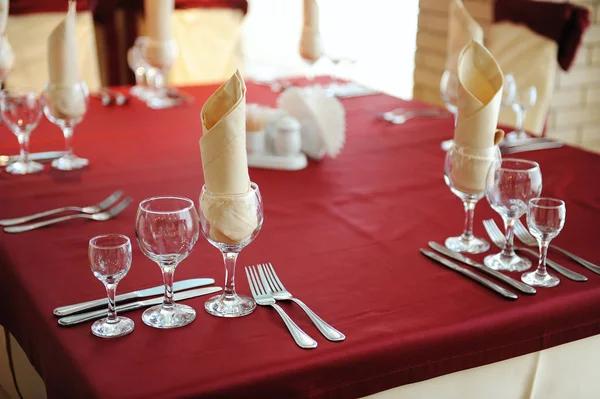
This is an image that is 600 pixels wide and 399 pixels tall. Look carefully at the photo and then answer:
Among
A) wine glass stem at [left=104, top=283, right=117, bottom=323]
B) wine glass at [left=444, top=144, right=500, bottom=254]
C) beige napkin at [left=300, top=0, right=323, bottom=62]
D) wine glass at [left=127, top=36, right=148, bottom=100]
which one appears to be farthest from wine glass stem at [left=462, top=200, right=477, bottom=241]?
wine glass at [left=127, top=36, right=148, bottom=100]

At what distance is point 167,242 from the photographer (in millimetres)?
1009

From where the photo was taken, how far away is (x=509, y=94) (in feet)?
6.28

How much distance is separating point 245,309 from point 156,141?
1.00m

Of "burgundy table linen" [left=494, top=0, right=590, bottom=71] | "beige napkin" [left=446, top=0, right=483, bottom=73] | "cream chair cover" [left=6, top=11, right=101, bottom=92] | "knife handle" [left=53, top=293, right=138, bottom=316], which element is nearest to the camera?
"knife handle" [left=53, top=293, right=138, bottom=316]

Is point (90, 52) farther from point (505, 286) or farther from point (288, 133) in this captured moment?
point (505, 286)

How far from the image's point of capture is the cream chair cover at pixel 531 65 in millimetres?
2414

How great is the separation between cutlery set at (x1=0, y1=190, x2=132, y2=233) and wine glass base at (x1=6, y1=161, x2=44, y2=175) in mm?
278

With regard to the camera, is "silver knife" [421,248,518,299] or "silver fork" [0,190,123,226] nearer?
"silver knife" [421,248,518,299]

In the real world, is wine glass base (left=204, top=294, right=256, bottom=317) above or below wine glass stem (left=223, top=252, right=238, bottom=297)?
below

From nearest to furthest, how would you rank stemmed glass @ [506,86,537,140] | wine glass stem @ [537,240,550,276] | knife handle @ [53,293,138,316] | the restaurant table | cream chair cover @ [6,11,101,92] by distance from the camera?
the restaurant table, knife handle @ [53,293,138,316], wine glass stem @ [537,240,550,276], stemmed glass @ [506,86,537,140], cream chair cover @ [6,11,101,92]

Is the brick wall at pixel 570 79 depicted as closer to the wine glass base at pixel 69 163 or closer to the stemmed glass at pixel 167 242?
the wine glass base at pixel 69 163

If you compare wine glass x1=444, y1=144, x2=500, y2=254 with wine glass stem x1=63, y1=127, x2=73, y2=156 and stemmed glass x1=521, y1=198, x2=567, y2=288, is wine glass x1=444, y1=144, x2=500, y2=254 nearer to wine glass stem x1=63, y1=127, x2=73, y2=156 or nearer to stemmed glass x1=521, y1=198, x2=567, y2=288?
stemmed glass x1=521, y1=198, x2=567, y2=288

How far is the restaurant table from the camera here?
936mm

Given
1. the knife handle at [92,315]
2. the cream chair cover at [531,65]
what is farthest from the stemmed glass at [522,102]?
the knife handle at [92,315]
